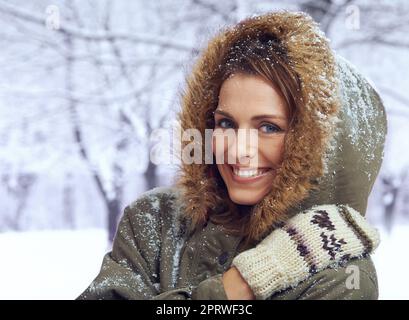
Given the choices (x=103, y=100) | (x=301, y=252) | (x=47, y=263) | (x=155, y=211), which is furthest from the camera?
(x=103, y=100)

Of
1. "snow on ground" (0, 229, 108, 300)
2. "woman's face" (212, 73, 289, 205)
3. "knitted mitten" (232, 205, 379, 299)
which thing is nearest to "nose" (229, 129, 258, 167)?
"woman's face" (212, 73, 289, 205)

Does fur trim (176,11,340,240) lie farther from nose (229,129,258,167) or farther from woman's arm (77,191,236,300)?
woman's arm (77,191,236,300)

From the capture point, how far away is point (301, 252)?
3.41 feet

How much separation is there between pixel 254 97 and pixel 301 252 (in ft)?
0.99

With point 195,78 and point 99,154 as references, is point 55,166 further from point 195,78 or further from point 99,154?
point 195,78

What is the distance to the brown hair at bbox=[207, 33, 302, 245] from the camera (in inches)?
44.1

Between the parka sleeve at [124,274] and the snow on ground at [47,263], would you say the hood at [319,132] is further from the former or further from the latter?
the snow on ground at [47,263]

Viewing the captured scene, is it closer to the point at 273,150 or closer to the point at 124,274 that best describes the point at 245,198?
the point at 273,150

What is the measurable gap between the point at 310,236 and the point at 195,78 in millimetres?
432

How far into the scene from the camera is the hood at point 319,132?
1.10 m

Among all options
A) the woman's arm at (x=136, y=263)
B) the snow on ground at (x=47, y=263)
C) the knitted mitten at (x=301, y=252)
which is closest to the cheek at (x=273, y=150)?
the knitted mitten at (x=301, y=252)

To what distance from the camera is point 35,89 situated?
234 cm

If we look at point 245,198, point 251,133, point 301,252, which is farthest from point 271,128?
point 301,252
